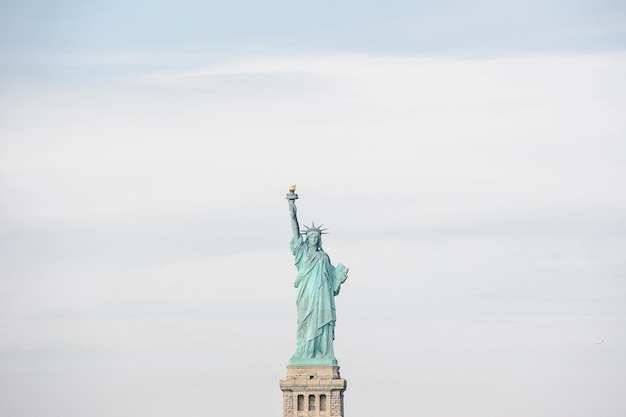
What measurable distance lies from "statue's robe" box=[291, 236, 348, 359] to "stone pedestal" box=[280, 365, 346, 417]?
579 millimetres

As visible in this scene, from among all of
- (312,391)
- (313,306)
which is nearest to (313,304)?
(313,306)

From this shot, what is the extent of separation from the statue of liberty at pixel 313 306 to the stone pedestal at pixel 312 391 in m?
0.36

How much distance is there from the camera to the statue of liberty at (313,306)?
161000 mm

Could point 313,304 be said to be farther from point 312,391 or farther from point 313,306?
point 312,391

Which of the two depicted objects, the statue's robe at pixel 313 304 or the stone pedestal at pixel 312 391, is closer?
the stone pedestal at pixel 312 391

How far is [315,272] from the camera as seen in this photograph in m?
161

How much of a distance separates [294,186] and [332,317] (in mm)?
5011

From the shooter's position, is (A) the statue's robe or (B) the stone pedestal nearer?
(B) the stone pedestal

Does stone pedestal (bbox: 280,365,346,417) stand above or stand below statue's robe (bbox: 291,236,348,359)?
below

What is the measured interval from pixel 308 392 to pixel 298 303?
3.31 meters

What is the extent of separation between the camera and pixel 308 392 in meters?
160

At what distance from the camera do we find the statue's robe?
161m

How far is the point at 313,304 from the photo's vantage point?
161m

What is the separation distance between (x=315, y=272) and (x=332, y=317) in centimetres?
170
